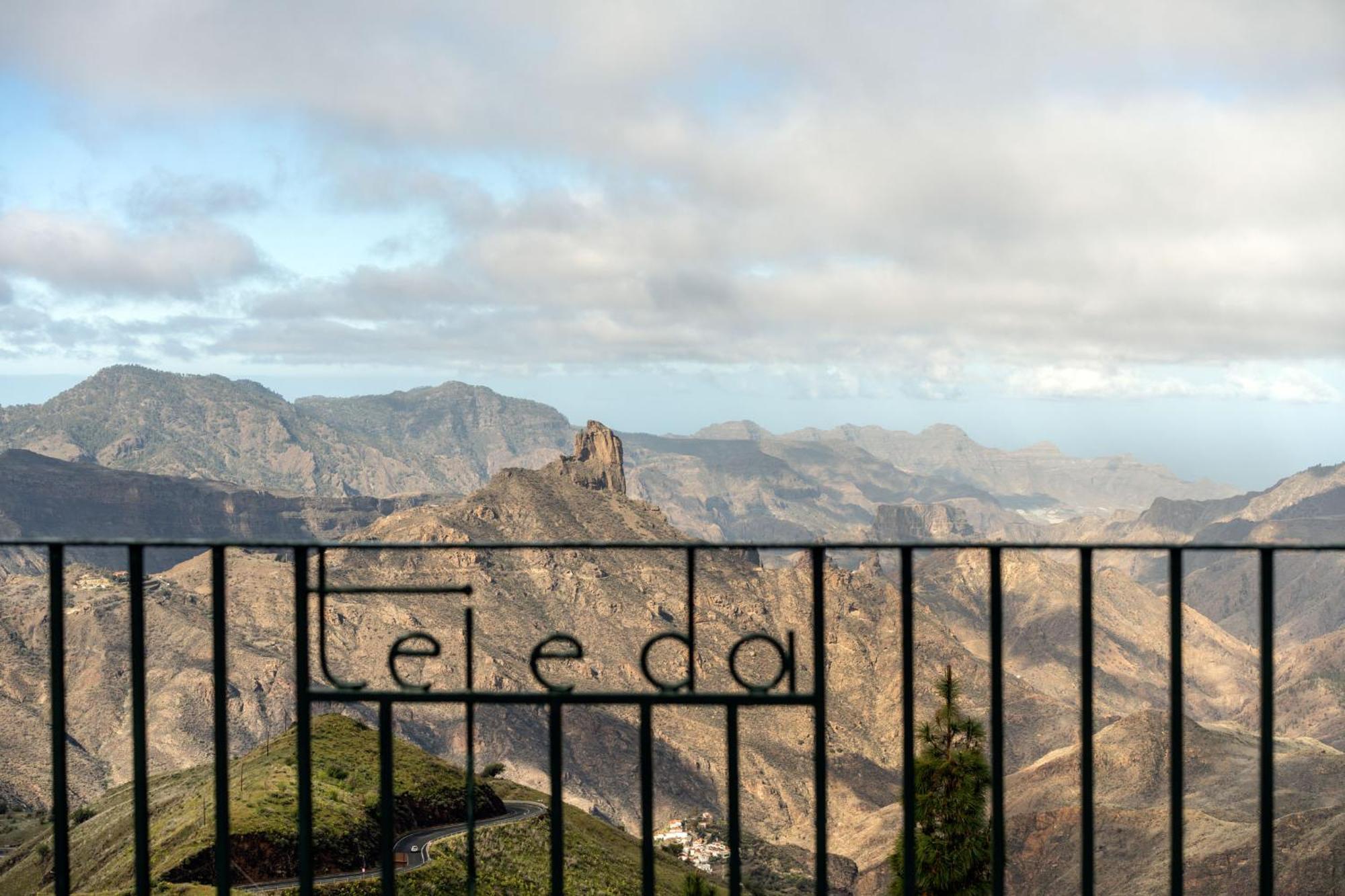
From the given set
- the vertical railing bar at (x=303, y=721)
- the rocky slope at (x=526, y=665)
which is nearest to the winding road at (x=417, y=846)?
the vertical railing bar at (x=303, y=721)

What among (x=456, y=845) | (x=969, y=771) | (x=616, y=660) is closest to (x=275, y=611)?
(x=616, y=660)

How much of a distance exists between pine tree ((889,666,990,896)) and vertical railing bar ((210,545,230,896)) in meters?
16.7

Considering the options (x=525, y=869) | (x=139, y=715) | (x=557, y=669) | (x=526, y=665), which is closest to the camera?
(x=139, y=715)

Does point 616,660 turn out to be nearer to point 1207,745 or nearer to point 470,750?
point 1207,745

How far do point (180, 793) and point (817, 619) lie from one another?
76.0 meters

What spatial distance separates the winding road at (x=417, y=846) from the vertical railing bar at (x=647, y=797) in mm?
43587

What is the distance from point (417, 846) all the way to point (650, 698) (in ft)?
182

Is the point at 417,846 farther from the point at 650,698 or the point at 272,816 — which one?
the point at 650,698

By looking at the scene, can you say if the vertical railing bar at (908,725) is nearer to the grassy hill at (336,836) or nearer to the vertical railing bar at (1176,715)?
the vertical railing bar at (1176,715)

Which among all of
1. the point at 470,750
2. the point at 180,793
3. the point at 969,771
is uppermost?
the point at 470,750

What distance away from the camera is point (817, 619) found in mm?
5328

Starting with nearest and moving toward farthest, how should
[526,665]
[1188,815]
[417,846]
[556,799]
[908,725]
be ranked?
[908,725] < [556,799] < [417,846] < [1188,815] < [526,665]

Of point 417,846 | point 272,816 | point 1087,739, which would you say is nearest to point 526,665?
point 272,816

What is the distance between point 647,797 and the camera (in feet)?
17.5
